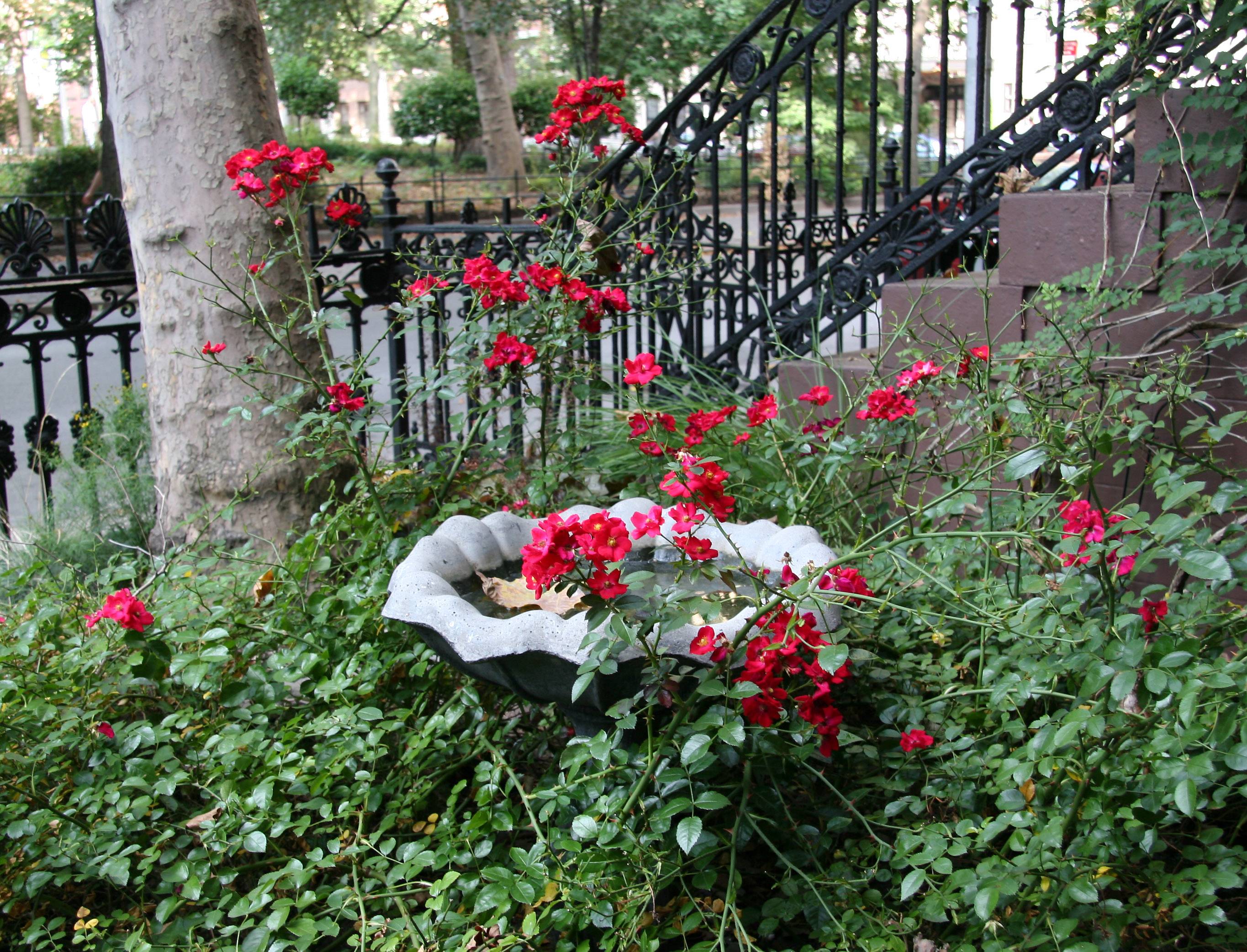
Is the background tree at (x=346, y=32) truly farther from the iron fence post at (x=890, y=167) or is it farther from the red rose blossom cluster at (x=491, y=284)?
the red rose blossom cluster at (x=491, y=284)

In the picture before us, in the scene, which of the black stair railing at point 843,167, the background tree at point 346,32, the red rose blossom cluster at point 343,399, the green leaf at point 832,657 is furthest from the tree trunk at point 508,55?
the green leaf at point 832,657

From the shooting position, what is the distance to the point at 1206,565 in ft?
5.45

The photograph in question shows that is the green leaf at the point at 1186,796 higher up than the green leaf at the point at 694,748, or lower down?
higher up

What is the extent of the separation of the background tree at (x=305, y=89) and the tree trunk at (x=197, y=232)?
87.9 feet

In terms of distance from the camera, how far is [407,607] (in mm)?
2311

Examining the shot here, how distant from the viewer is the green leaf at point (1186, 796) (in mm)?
1574

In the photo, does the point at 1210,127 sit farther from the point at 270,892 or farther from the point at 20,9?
the point at 20,9

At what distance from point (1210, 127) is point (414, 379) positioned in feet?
8.78

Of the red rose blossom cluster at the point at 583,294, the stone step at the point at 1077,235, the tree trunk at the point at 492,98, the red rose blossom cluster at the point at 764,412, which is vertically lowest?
the red rose blossom cluster at the point at 764,412

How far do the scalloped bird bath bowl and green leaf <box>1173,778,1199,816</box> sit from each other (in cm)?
66

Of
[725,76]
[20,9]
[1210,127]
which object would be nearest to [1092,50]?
[1210,127]

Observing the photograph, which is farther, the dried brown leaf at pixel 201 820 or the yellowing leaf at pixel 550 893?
the dried brown leaf at pixel 201 820

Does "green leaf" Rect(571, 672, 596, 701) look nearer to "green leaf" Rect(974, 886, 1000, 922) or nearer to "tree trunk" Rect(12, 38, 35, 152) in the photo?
"green leaf" Rect(974, 886, 1000, 922)

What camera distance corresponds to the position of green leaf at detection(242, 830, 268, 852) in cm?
226
